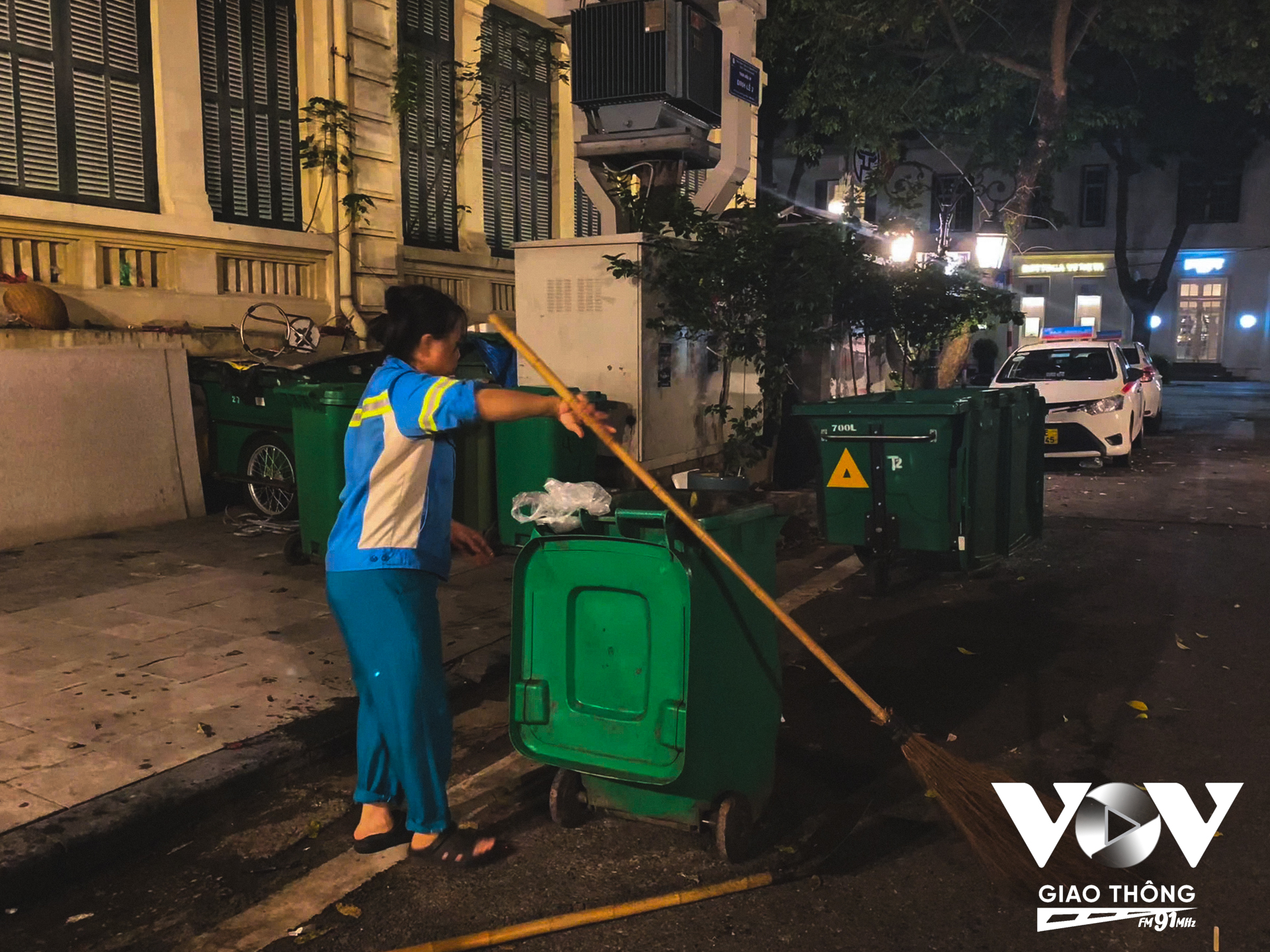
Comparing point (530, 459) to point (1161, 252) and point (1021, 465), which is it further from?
point (1161, 252)

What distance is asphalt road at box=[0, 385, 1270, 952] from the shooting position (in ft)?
10.0

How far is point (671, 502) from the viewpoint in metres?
3.15

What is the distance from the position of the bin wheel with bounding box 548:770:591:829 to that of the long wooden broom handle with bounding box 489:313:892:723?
0.91 meters

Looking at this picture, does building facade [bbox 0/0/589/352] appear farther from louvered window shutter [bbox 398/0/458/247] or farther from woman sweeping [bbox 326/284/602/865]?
woman sweeping [bbox 326/284/602/865]

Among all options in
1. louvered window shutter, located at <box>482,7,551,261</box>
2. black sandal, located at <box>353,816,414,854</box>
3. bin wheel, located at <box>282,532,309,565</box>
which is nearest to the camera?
black sandal, located at <box>353,816,414,854</box>

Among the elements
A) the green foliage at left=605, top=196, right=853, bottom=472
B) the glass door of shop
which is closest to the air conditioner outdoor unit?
the green foliage at left=605, top=196, right=853, bottom=472

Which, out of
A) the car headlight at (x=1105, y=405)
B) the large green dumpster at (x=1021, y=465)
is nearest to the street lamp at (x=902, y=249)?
the car headlight at (x=1105, y=405)

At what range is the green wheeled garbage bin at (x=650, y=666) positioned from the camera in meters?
3.23

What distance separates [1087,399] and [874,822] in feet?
35.9

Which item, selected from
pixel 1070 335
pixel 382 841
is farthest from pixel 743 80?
pixel 382 841

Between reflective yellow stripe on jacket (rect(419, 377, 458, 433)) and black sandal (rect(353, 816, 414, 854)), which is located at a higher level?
reflective yellow stripe on jacket (rect(419, 377, 458, 433))

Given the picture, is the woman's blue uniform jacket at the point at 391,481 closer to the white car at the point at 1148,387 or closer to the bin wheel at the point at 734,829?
the bin wheel at the point at 734,829

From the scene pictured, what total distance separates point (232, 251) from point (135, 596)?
16.4 ft

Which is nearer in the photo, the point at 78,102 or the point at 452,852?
the point at 452,852
